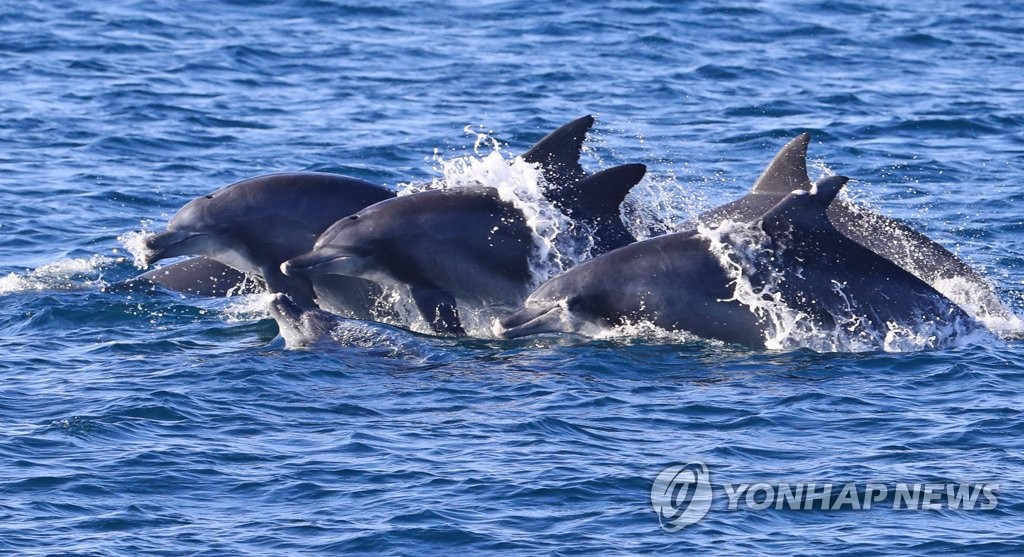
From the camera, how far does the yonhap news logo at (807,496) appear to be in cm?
1251

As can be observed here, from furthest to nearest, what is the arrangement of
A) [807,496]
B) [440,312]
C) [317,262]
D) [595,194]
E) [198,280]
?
[198,280] → [595,194] → [317,262] → [440,312] → [807,496]

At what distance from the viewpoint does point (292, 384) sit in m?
15.9

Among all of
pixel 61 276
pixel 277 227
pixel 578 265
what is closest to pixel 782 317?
pixel 578 265

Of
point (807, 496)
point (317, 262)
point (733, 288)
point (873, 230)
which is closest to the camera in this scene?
point (807, 496)

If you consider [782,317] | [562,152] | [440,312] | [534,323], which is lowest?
[440,312]

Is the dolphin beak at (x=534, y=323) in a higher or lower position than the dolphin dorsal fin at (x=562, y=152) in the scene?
lower

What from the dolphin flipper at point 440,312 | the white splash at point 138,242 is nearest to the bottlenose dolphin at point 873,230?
the dolphin flipper at point 440,312

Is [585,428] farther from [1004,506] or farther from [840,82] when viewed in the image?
[840,82]

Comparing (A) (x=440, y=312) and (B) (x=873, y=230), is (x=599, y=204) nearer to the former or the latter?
(A) (x=440, y=312)

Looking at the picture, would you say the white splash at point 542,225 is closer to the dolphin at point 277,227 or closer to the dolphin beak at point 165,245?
the dolphin at point 277,227

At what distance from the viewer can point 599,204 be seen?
18328 mm

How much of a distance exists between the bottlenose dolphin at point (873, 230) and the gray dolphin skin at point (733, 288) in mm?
1349

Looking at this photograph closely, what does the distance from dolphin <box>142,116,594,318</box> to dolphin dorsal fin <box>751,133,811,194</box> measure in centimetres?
212

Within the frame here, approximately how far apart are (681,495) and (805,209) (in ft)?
15.7
